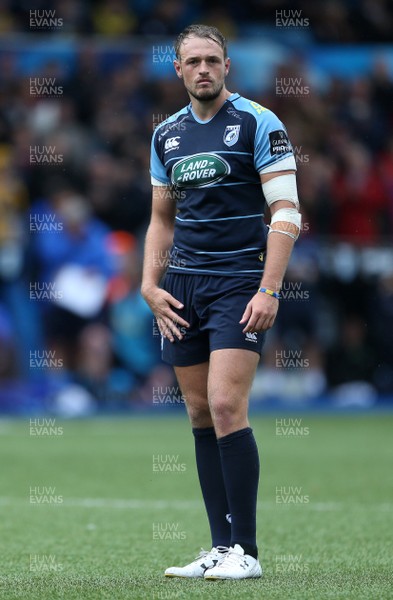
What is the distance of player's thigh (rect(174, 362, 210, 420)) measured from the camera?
562cm

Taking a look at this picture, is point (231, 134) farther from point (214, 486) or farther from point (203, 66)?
point (214, 486)

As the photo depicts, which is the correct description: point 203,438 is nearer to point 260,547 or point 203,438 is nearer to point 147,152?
point 260,547

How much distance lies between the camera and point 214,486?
5.70m

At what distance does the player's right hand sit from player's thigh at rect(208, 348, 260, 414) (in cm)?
26

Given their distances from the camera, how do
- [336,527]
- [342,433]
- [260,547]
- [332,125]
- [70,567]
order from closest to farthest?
[70,567] → [260,547] → [336,527] → [342,433] → [332,125]

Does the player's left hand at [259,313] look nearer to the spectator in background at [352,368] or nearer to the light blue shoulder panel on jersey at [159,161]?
the light blue shoulder panel on jersey at [159,161]

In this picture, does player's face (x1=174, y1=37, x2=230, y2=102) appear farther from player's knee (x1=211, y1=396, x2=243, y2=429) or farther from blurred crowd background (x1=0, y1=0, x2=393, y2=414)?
blurred crowd background (x1=0, y1=0, x2=393, y2=414)

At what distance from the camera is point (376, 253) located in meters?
15.5

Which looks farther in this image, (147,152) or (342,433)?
(147,152)

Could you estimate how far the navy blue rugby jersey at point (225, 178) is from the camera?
541cm

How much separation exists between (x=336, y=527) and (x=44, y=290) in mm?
7473

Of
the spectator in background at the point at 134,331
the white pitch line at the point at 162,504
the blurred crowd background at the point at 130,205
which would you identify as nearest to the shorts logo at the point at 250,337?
the white pitch line at the point at 162,504

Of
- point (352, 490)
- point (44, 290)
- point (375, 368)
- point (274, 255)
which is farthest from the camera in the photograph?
point (375, 368)

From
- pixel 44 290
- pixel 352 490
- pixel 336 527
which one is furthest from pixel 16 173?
pixel 336 527
